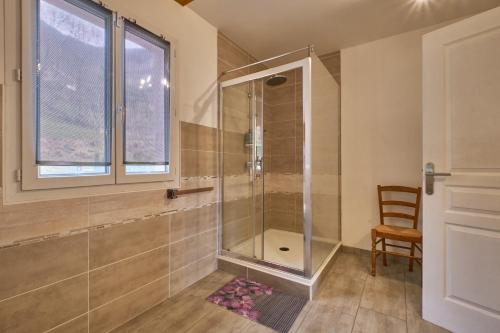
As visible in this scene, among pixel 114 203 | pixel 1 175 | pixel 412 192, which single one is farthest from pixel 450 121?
pixel 1 175

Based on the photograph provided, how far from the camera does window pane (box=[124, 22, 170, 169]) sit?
1.69 m

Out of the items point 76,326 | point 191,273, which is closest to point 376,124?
point 191,273

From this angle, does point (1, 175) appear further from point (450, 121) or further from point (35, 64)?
point (450, 121)

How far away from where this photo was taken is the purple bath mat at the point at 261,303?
5.45ft

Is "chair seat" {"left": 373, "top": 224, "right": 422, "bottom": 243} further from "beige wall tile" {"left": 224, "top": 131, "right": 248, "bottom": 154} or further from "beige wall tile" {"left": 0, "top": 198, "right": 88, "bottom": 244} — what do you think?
"beige wall tile" {"left": 0, "top": 198, "right": 88, "bottom": 244}

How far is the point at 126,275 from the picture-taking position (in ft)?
5.33

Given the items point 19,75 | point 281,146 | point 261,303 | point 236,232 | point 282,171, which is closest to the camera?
point 19,75

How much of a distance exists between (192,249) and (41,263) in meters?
1.09

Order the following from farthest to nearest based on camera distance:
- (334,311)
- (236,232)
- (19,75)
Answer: (236,232) < (334,311) < (19,75)

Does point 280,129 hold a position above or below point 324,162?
above

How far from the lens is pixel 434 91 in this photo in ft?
5.27

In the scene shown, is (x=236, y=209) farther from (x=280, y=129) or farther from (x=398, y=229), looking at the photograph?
(x=398, y=229)

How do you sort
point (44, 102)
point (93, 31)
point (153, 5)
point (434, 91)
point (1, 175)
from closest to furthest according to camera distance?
point (1, 175), point (44, 102), point (93, 31), point (434, 91), point (153, 5)

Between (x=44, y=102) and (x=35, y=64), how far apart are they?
0.19 metres
